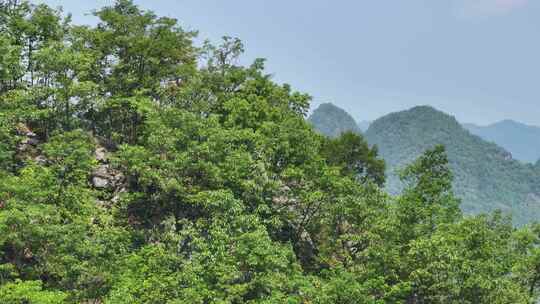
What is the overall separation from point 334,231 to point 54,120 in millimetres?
21449

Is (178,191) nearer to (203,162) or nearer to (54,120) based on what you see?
(203,162)

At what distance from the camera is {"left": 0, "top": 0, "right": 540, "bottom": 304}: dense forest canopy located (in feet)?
78.8

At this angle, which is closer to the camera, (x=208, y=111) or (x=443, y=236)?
(x=443, y=236)

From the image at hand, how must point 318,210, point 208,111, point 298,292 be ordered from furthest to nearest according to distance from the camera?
point 208,111, point 318,210, point 298,292

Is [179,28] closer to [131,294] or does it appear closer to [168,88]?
[168,88]

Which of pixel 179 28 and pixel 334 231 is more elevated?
pixel 179 28

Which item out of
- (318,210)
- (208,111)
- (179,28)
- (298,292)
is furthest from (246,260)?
(179,28)

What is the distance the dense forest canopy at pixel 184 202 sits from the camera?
78.8 feet

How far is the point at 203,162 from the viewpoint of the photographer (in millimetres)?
30453

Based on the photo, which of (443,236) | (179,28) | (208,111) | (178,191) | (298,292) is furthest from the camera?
(179,28)

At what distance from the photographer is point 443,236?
96.2ft

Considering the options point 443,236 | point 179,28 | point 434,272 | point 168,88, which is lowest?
point 434,272

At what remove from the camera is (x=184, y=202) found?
32375mm

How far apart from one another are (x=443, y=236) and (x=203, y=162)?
1513 cm
